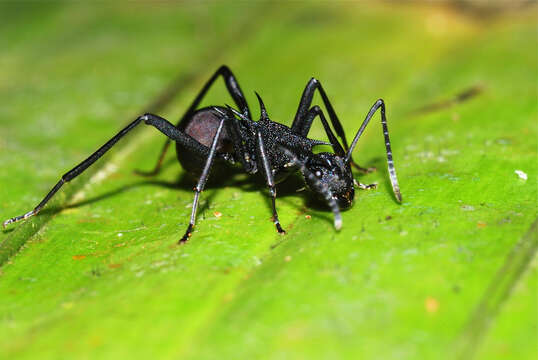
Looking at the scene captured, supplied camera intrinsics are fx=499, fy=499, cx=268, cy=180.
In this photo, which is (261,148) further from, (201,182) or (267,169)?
(201,182)

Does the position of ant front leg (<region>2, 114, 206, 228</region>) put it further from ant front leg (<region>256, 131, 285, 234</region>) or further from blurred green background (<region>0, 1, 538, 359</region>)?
ant front leg (<region>256, 131, 285, 234</region>)

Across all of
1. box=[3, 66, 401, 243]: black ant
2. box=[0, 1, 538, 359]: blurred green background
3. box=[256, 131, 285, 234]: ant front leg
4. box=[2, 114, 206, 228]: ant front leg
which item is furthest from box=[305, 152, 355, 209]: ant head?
box=[2, 114, 206, 228]: ant front leg

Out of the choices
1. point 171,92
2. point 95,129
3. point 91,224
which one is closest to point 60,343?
point 91,224

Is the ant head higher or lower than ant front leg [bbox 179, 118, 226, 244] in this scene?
lower

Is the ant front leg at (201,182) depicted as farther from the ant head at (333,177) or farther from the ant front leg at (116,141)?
the ant head at (333,177)

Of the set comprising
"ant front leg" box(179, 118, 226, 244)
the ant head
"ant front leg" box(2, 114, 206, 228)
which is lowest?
the ant head

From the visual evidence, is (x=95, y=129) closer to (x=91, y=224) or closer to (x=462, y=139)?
(x=91, y=224)

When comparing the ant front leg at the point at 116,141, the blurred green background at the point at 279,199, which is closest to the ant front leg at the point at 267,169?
the blurred green background at the point at 279,199
